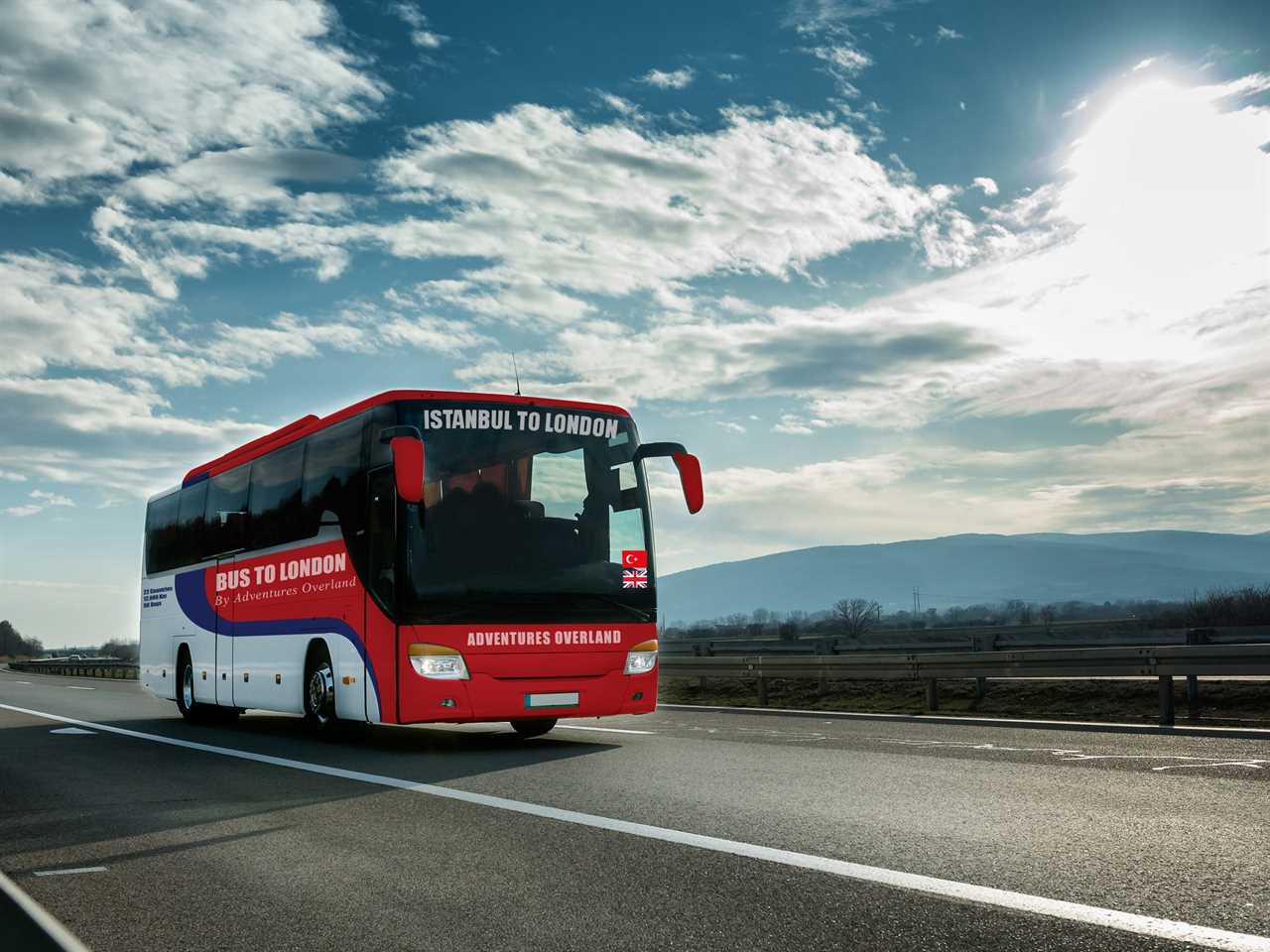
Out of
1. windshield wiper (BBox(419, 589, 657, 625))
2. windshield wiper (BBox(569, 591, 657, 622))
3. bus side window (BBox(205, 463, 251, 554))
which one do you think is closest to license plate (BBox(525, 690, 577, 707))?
windshield wiper (BBox(419, 589, 657, 625))

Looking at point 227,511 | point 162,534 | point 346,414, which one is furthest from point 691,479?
point 162,534

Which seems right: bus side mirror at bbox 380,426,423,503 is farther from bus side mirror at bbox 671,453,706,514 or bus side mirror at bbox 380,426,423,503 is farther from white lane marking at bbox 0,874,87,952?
white lane marking at bbox 0,874,87,952

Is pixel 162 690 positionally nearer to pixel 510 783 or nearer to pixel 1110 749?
pixel 510 783

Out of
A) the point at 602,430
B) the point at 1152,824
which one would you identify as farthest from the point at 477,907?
the point at 602,430

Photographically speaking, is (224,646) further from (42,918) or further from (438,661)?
(42,918)

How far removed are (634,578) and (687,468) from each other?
125cm

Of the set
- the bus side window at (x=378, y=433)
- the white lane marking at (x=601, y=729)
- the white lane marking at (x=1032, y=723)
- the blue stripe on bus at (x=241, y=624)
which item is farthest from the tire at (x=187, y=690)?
the bus side window at (x=378, y=433)

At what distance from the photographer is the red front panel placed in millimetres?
11984

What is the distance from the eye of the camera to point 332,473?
1381 centimetres

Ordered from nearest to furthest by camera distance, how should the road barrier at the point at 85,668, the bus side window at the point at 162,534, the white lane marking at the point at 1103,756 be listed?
1. the white lane marking at the point at 1103,756
2. the bus side window at the point at 162,534
3. the road barrier at the point at 85,668

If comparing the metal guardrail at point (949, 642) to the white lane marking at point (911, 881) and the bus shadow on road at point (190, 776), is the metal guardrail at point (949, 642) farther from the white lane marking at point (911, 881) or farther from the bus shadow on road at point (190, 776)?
the white lane marking at point (911, 881)

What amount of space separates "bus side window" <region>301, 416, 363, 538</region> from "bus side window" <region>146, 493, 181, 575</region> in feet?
21.5

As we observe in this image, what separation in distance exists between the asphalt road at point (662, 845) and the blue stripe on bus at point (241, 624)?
1397 mm

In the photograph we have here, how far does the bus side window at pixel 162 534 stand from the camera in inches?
797
